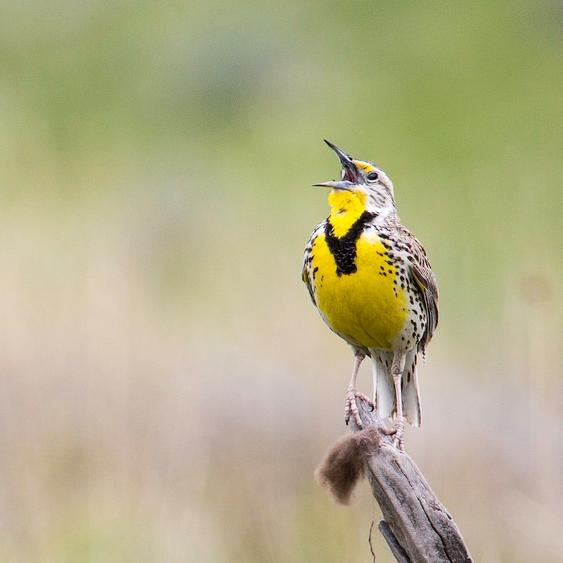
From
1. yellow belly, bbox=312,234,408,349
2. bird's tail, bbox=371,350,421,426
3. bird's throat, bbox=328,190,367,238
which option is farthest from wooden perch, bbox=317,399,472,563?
bird's tail, bbox=371,350,421,426

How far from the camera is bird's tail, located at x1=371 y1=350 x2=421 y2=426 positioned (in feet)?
11.2

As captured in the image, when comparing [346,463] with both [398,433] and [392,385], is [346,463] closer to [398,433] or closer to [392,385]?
[398,433]

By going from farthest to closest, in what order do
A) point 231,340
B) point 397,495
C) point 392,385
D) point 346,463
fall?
point 231,340 → point 392,385 → point 346,463 → point 397,495

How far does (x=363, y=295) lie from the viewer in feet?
10.4

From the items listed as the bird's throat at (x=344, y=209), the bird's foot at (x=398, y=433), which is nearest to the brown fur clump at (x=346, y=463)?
Answer: the bird's foot at (x=398, y=433)

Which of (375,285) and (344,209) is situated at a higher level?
(344,209)

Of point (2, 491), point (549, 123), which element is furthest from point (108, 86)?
point (2, 491)

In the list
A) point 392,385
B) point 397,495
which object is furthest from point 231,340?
point 397,495

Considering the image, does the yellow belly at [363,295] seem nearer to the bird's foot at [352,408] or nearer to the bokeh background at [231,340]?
the bird's foot at [352,408]

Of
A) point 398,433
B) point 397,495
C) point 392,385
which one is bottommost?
point 397,495

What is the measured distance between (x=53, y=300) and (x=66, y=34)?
6935 millimetres

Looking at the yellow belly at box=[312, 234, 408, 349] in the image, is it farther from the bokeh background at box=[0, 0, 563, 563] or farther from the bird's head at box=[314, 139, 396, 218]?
the bokeh background at box=[0, 0, 563, 563]

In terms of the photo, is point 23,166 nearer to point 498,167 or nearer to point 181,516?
point 181,516

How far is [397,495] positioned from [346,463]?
0.13m
